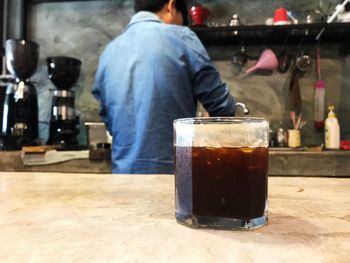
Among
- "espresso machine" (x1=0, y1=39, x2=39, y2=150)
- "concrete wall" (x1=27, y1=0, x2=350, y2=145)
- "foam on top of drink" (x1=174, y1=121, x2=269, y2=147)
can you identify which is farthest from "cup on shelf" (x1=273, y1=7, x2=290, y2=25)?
"foam on top of drink" (x1=174, y1=121, x2=269, y2=147)

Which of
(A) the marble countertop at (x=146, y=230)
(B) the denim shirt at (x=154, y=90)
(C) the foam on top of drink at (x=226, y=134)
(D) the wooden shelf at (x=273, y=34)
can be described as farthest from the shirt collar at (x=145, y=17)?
(C) the foam on top of drink at (x=226, y=134)

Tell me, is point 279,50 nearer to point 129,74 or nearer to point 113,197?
point 129,74

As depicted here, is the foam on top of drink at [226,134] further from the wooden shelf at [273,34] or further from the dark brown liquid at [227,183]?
the wooden shelf at [273,34]

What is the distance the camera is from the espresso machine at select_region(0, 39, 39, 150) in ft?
6.45

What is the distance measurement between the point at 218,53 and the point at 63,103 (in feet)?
3.37

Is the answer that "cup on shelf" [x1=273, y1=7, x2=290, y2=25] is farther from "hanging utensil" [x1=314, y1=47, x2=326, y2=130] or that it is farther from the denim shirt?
the denim shirt

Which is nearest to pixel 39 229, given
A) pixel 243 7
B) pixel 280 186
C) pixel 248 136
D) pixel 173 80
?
pixel 248 136

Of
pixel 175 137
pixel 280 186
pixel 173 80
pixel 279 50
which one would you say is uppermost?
pixel 279 50

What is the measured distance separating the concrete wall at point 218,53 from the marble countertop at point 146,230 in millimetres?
1772

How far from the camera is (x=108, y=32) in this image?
2600 mm

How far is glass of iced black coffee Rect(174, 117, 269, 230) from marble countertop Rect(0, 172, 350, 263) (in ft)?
0.08

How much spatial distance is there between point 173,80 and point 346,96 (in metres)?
1.48

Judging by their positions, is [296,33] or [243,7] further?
[243,7]

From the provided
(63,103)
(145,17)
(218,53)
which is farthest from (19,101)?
(218,53)
